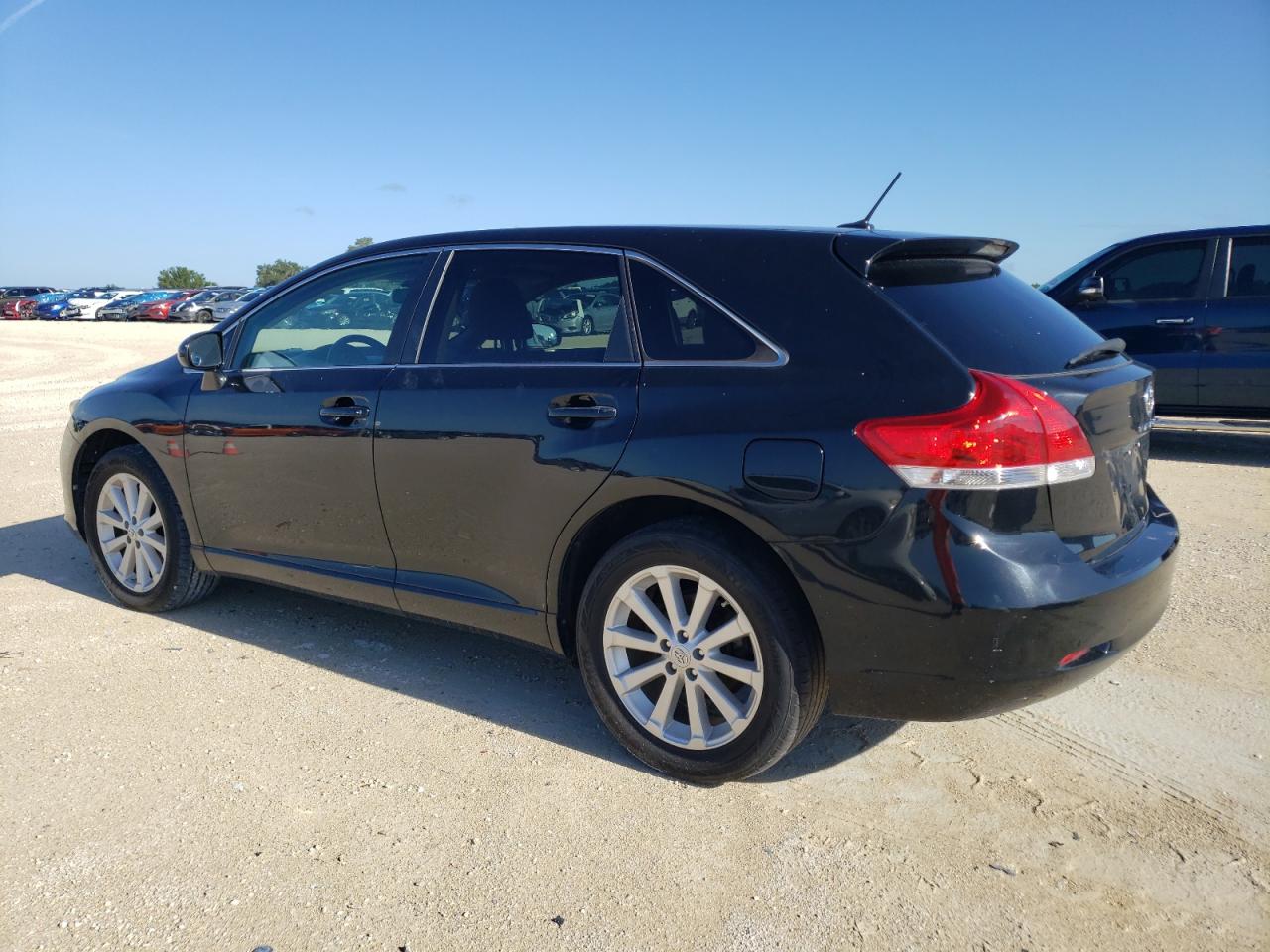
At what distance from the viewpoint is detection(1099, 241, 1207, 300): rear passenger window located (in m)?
8.92

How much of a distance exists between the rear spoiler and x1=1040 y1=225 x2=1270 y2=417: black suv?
19.0 feet

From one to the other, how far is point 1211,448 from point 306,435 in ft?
27.6

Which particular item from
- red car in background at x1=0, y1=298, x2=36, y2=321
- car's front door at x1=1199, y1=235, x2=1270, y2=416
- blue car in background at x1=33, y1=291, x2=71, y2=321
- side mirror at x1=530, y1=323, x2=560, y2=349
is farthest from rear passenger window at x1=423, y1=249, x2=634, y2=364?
red car in background at x1=0, y1=298, x2=36, y2=321

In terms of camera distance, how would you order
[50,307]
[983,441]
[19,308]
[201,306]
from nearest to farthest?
[983,441] → [201,306] → [50,307] → [19,308]

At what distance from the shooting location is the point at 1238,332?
867 centimetres

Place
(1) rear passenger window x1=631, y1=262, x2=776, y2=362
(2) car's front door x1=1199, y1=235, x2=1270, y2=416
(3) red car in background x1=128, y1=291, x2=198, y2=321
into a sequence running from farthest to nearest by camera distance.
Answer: (3) red car in background x1=128, y1=291, x2=198, y2=321
(2) car's front door x1=1199, y1=235, x2=1270, y2=416
(1) rear passenger window x1=631, y1=262, x2=776, y2=362

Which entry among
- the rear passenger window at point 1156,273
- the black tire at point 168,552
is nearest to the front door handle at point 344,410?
the black tire at point 168,552

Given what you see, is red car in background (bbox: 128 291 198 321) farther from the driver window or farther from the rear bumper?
the rear bumper

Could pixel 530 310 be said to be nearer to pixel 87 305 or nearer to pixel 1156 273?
pixel 1156 273

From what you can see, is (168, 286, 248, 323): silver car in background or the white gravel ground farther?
(168, 286, 248, 323): silver car in background

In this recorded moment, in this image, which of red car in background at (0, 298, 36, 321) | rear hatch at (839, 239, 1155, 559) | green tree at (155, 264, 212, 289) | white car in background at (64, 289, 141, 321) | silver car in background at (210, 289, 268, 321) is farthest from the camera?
green tree at (155, 264, 212, 289)

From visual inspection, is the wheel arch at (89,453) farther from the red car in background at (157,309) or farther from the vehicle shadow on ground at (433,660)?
the red car in background at (157,309)


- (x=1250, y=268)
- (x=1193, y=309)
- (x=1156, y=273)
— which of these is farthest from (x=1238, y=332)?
(x=1156, y=273)

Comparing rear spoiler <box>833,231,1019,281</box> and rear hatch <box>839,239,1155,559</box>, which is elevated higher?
rear spoiler <box>833,231,1019,281</box>
